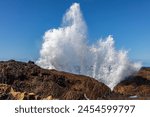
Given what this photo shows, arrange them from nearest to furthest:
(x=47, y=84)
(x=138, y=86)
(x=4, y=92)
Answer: (x=4, y=92) < (x=47, y=84) < (x=138, y=86)

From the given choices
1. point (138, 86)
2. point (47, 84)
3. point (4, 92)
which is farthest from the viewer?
point (138, 86)

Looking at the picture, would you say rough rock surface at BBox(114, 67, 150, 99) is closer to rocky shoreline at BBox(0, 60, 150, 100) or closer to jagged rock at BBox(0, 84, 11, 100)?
rocky shoreline at BBox(0, 60, 150, 100)

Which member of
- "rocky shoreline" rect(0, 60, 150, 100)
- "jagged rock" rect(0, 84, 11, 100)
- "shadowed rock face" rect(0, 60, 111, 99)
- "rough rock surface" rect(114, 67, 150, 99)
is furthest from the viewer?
"rough rock surface" rect(114, 67, 150, 99)

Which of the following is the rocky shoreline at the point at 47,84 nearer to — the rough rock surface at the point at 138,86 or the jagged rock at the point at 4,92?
the jagged rock at the point at 4,92

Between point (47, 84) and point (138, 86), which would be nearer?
point (47, 84)

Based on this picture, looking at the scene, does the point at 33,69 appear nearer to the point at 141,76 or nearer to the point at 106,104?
the point at 106,104

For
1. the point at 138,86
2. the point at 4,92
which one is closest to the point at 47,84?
the point at 4,92

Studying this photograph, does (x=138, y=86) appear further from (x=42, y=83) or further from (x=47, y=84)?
(x=42, y=83)

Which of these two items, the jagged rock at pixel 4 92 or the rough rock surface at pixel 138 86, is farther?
the rough rock surface at pixel 138 86

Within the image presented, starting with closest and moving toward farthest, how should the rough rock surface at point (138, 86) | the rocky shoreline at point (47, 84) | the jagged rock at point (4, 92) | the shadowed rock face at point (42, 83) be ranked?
the jagged rock at point (4, 92)
the rocky shoreline at point (47, 84)
the shadowed rock face at point (42, 83)
the rough rock surface at point (138, 86)

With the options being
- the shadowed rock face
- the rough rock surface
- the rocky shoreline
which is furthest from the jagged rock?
the rough rock surface

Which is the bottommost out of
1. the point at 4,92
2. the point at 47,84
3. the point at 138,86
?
the point at 4,92

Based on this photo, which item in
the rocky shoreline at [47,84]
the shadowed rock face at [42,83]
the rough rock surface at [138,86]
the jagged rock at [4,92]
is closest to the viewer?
the jagged rock at [4,92]

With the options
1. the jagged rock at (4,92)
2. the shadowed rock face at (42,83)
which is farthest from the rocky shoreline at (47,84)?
the jagged rock at (4,92)
